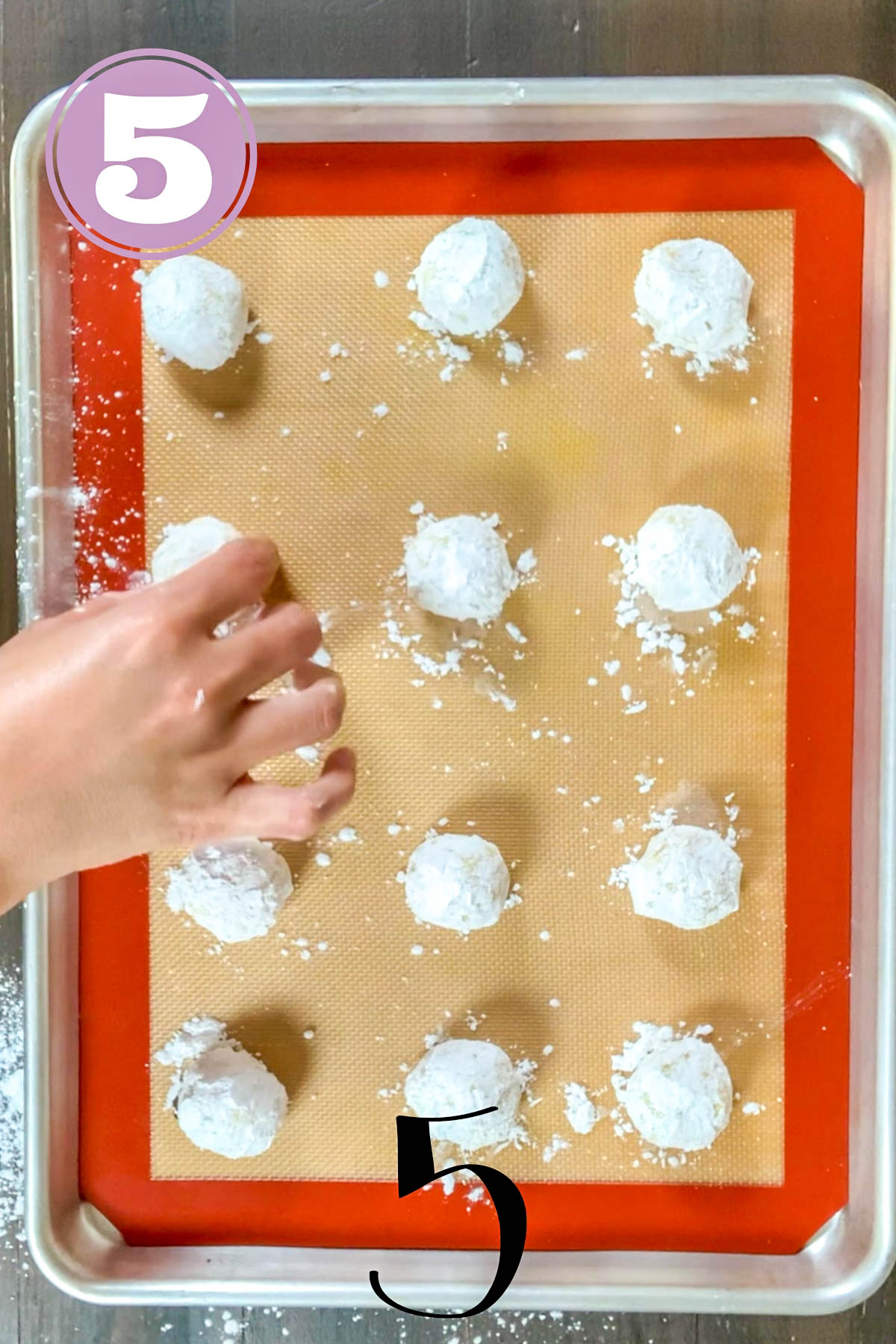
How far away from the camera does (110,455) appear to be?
1.08 metres

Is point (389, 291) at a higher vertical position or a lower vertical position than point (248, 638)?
higher

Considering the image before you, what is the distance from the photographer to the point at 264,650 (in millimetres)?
877

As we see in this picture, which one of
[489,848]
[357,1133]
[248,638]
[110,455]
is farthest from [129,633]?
[357,1133]

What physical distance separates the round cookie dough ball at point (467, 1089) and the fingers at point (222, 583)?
52cm

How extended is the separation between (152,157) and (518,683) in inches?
26.3

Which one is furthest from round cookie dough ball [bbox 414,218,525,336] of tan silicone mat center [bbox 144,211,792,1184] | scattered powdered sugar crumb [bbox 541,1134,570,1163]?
scattered powdered sugar crumb [bbox 541,1134,570,1163]

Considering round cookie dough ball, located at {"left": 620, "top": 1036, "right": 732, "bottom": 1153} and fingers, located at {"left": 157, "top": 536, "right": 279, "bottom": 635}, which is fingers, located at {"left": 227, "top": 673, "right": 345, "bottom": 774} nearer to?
fingers, located at {"left": 157, "top": 536, "right": 279, "bottom": 635}

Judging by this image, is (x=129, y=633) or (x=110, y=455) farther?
(x=110, y=455)

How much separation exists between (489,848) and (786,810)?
0.32 meters

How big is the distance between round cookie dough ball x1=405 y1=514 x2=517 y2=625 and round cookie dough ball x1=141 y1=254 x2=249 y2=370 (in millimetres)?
281

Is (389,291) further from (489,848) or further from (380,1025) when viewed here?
(380,1025)

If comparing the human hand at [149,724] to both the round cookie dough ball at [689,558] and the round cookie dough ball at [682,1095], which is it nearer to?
the round cookie dough ball at [689,558]

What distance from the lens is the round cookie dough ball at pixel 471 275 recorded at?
0.99m

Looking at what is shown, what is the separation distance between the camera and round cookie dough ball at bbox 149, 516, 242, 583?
1.02 metres
